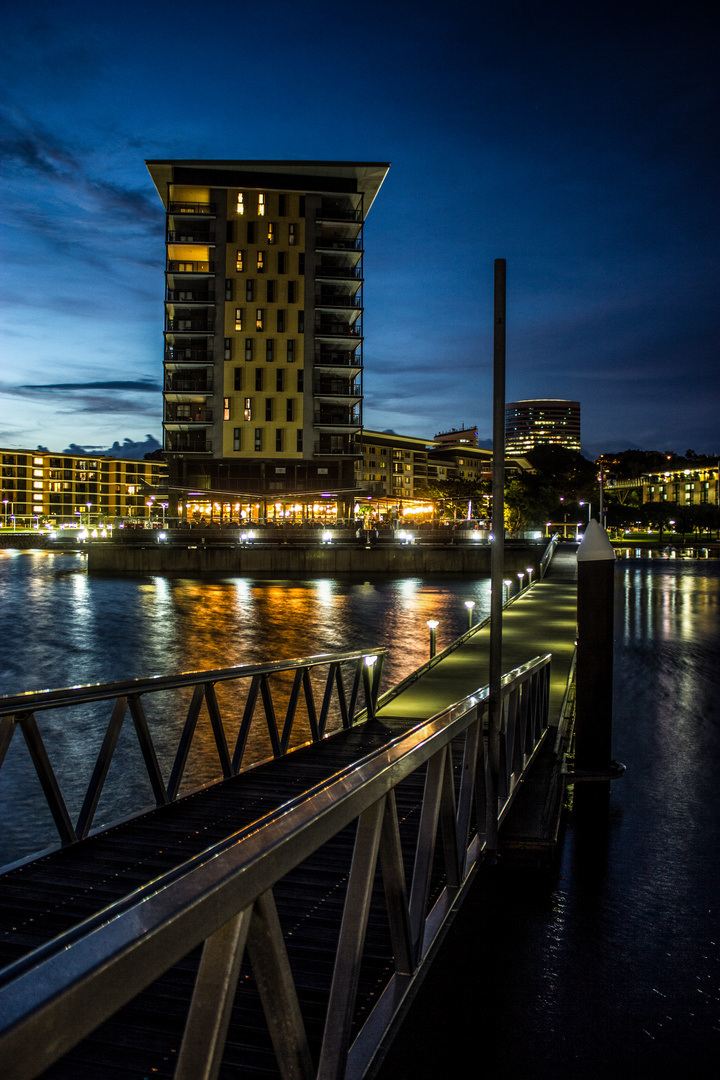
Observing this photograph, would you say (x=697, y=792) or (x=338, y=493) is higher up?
(x=338, y=493)

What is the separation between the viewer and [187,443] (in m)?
69.8

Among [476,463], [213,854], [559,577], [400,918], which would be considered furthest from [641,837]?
[476,463]

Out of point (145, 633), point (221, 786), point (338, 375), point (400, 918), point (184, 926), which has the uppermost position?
point (338, 375)

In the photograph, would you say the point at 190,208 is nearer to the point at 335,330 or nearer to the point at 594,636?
the point at 335,330

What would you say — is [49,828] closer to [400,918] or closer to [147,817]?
[147,817]

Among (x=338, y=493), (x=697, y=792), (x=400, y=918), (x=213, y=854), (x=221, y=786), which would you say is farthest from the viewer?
(x=338, y=493)

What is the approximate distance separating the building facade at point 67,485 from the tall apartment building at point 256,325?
10087 cm

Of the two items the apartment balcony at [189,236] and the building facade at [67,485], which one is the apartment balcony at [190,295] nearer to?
the apartment balcony at [189,236]

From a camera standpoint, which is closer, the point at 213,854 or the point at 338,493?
the point at 213,854

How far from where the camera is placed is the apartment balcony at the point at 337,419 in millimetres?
69500

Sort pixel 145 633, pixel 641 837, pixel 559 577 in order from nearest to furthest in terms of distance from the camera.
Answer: pixel 641 837 → pixel 145 633 → pixel 559 577

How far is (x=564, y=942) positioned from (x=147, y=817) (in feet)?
10.2

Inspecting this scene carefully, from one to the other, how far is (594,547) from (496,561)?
352cm

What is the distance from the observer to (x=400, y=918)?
3.45 meters
